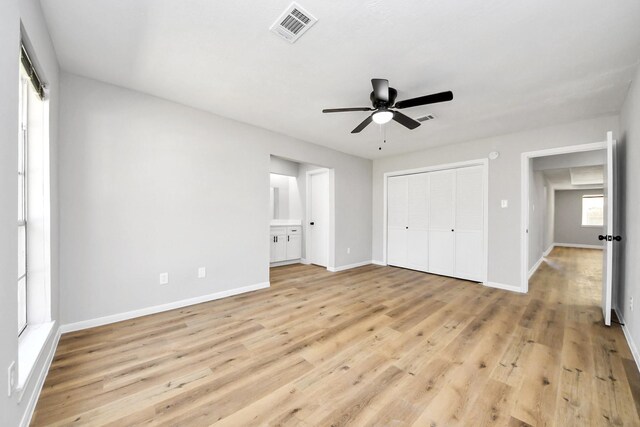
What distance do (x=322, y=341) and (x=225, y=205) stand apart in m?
2.10

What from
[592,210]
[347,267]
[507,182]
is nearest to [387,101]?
[507,182]

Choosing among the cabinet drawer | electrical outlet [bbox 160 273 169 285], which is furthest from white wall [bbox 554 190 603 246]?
electrical outlet [bbox 160 273 169 285]

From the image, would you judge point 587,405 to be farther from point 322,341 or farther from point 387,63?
point 387,63

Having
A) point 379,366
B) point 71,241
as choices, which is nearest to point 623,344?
point 379,366

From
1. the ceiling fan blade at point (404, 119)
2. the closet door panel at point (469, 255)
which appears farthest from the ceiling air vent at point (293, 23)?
the closet door panel at point (469, 255)

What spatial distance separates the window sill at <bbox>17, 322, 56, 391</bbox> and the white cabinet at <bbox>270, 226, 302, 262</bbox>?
3.60 metres

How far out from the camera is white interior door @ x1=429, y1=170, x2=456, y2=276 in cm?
445

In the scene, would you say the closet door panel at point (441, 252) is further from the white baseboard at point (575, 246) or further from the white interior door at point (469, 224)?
the white baseboard at point (575, 246)

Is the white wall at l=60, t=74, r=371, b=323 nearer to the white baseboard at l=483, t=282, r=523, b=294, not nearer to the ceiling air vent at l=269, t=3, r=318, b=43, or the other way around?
the ceiling air vent at l=269, t=3, r=318, b=43

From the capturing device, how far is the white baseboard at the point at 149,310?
7.73 ft

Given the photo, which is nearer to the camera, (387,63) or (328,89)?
(387,63)

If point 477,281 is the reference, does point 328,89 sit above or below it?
above

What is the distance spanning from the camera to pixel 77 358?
1.92 m

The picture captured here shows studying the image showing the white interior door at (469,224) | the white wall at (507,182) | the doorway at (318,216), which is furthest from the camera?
the doorway at (318,216)
